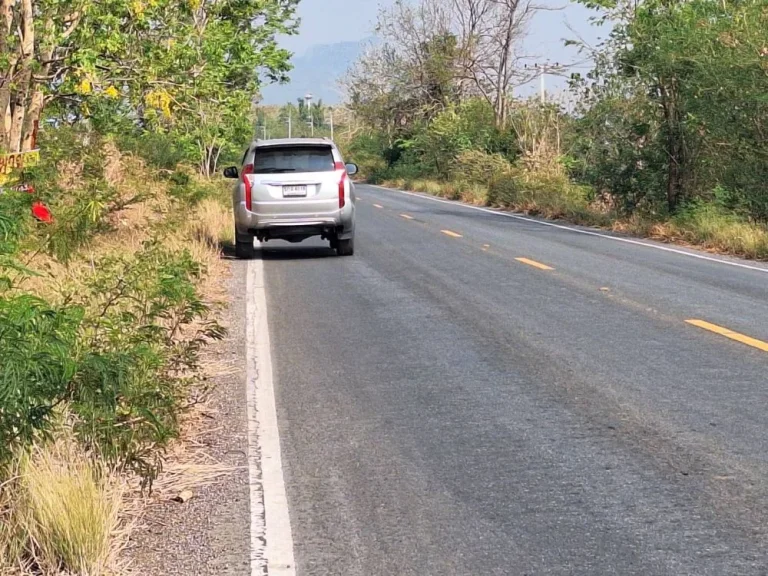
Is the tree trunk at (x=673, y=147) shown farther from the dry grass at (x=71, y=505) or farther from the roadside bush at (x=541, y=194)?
the dry grass at (x=71, y=505)

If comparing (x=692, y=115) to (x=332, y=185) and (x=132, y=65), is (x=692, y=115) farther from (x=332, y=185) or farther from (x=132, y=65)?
(x=132, y=65)

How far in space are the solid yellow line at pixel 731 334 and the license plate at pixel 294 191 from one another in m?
7.99

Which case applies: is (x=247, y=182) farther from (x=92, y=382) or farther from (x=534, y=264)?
(x=92, y=382)

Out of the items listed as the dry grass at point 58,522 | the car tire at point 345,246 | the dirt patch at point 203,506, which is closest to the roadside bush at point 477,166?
the car tire at point 345,246

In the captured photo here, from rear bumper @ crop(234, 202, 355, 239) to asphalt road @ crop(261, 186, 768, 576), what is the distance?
3.37m

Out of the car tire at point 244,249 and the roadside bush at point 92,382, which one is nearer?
the roadside bush at point 92,382

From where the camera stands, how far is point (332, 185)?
57.3ft

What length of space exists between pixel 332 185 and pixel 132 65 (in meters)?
3.80

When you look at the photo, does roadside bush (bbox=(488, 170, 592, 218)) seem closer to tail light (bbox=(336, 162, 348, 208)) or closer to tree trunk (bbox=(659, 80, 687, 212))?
tree trunk (bbox=(659, 80, 687, 212))

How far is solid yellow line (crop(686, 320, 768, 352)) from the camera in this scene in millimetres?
9336

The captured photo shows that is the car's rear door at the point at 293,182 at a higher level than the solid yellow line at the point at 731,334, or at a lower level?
higher

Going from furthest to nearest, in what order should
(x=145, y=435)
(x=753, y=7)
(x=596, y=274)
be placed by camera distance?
(x=753, y=7)
(x=596, y=274)
(x=145, y=435)

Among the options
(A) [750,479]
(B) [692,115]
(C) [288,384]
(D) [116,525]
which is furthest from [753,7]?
(D) [116,525]

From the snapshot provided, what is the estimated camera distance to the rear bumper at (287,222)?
682 inches
